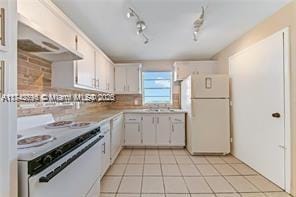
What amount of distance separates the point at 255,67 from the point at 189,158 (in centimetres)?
205

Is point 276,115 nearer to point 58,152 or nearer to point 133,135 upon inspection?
point 58,152

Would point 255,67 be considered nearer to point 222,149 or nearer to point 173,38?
point 173,38

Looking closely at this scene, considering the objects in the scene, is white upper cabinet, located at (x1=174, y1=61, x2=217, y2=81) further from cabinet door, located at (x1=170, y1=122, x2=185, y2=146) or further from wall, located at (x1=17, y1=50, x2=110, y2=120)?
wall, located at (x1=17, y1=50, x2=110, y2=120)

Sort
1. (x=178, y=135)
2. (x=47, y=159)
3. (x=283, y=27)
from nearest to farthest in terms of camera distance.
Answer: (x=47, y=159)
(x=283, y=27)
(x=178, y=135)

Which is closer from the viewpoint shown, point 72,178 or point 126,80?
point 72,178

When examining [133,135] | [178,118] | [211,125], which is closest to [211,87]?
[211,125]

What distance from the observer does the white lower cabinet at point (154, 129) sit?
4.91m

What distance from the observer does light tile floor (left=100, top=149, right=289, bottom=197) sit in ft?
8.55

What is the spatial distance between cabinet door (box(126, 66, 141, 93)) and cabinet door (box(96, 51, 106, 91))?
1231 mm

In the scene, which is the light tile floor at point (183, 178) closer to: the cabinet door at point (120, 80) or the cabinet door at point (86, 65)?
the cabinet door at point (86, 65)

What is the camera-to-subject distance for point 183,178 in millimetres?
3078

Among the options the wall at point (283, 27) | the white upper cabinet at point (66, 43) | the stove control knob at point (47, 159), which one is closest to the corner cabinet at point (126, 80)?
the white upper cabinet at point (66, 43)

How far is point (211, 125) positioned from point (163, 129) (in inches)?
45.1

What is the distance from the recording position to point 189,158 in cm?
414
